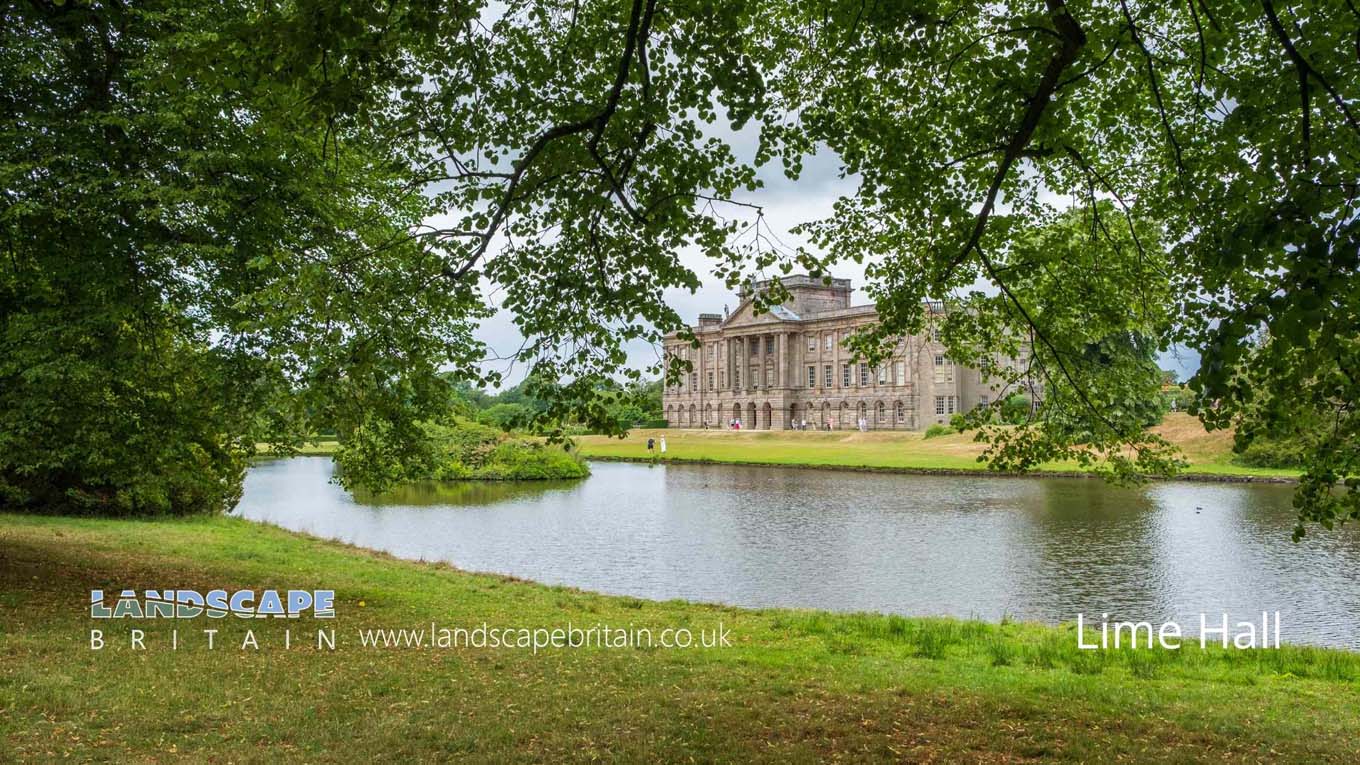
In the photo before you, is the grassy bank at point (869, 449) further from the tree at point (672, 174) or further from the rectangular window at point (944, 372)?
the tree at point (672, 174)

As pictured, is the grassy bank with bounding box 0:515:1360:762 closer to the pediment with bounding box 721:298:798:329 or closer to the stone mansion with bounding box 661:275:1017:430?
the stone mansion with bounding box 661:275:1017:430

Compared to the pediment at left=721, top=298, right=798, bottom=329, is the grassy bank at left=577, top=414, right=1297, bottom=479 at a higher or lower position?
lower

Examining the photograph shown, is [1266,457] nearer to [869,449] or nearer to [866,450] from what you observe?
[866,450]

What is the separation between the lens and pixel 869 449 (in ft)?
180

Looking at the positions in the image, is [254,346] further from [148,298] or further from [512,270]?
[512,270]

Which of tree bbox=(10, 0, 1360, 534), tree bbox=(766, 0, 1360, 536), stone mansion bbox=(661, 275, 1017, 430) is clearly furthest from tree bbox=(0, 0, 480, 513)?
stone mansion bbox=(661, 275, 1017, 430)

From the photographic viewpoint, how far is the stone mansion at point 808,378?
75688mm

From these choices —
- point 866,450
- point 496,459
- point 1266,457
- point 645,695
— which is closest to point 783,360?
point 866,450

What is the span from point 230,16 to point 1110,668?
10218 millimetres

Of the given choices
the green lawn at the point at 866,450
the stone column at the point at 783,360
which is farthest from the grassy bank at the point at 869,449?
the stone column at the point at 783,360

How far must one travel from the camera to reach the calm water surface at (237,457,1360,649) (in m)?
14.8

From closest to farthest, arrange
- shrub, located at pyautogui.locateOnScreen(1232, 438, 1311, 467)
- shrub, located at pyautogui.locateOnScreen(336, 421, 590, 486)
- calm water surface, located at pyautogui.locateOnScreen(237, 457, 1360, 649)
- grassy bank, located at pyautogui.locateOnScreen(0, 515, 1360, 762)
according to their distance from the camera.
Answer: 1. grassy bank, located at pyautogui.locateOnScreen(0, 515, 1360, 762)
2. calm water surface, located at pyautogui.locateOnScreen(237, 457, 1360, 649)
3. shrub, located at pyautogui.locateOnScreen(1232, 438, 1311, 467)
4. shrub, located at pyautogui.locateOnScreen(336, 421, 590, 486)

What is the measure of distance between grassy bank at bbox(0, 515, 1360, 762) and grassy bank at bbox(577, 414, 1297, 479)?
2126cm

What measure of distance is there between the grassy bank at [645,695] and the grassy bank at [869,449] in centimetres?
2126
